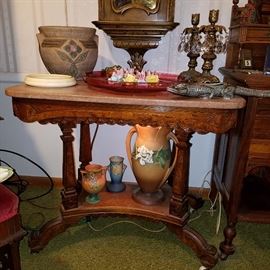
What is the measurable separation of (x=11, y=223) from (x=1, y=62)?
118 centimetres

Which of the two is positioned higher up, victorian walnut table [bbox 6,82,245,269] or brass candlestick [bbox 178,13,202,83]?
brass candlestick [bbox 178,13,202,83]

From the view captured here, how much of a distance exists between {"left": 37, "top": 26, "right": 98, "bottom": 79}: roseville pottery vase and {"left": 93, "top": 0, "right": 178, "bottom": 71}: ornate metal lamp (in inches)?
5.0

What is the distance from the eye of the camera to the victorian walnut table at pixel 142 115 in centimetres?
105

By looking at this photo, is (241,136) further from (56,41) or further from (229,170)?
(56,41)

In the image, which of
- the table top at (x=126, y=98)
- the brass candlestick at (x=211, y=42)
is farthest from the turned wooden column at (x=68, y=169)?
the brass candlestick at (x=211, y=42)

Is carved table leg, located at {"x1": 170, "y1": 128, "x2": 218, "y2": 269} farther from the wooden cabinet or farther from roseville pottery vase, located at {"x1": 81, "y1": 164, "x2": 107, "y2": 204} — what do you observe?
roseville pottery vase, located at {"x1": 81, "y1": 164, "x2": 107, "y2": 204}

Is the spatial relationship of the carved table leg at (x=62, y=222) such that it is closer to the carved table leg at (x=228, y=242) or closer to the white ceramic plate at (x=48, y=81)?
the white ceramic plate at (x=48, y=81)

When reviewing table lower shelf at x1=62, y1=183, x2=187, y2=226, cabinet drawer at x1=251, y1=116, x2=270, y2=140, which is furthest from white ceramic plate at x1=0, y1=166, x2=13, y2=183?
cabinet drawer at x1=251, y1=116, x2=270, y2=140

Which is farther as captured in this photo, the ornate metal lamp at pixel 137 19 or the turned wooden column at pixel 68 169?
the ornate metal lamp at pixel 137 19

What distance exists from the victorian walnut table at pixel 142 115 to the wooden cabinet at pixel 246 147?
0.10 m

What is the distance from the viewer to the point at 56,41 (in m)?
1.26

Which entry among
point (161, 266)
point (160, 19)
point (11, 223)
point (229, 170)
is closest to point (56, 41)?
point (160, 19)

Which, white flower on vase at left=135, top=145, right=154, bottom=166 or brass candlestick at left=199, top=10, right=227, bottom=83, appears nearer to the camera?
brass candlestick at left=199, top=10, right=227, bottom=83

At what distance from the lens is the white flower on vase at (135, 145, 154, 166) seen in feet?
4.46
